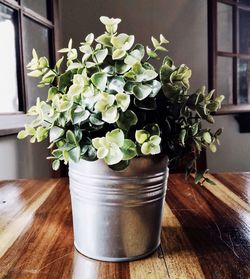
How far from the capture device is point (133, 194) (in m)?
0.57

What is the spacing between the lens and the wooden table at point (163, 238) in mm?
552

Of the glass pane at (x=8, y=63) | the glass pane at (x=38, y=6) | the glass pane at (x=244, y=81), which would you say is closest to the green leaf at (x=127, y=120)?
the glass pane at (x=8, y=63)

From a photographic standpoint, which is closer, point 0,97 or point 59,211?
point 59,211

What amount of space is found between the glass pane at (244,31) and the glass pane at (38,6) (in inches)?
58.3

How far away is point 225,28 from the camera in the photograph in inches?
97.5

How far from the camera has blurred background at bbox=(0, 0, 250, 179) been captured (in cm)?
208


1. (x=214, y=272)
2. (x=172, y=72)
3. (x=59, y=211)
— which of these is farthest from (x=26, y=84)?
(x=214, y=272)

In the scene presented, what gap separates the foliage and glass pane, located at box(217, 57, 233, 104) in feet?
6.41

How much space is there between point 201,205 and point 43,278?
0.52 meters

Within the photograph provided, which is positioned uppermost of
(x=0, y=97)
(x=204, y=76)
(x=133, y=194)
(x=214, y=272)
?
(x=204, y=76)

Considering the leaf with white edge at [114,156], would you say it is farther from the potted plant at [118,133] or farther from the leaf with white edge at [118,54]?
the leaf with white edge at [118,54]

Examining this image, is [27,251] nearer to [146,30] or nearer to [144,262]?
[144,262]

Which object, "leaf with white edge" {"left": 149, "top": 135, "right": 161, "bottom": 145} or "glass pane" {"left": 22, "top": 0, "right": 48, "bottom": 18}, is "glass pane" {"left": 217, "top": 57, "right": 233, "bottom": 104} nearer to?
"glass pane" {"left": 22, "top": 0, "right": 48, "bottom": 18}

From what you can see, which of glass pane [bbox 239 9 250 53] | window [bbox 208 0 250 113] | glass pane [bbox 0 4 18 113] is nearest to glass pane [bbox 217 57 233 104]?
window [bbox 208 0 250 113]
